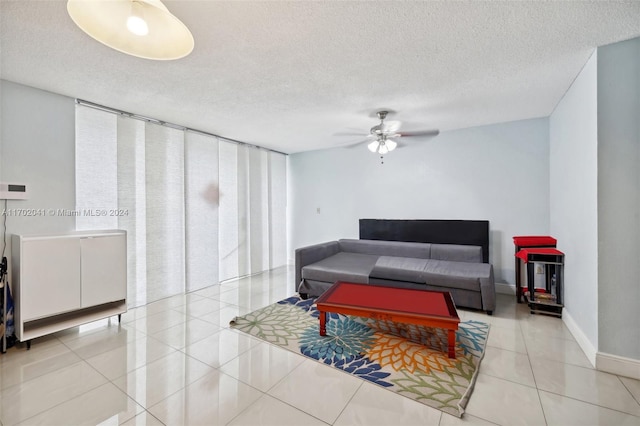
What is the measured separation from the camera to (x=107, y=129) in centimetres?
324

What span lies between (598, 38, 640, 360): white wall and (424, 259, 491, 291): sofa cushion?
1.09 meters

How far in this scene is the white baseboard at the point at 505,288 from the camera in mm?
3810

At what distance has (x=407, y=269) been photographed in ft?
11.4

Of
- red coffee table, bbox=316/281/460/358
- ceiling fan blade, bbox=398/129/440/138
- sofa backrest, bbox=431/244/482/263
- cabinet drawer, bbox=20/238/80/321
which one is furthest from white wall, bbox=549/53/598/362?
cabinet drawer, bbox=20/238/80/321

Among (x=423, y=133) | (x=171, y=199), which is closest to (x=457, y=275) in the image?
(x=423, y=133)

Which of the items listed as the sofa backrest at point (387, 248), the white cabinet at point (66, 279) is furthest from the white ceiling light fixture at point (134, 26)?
the sofa backrest at point (387, 248)

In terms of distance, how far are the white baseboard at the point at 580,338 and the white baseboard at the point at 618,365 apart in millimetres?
40

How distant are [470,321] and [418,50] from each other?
2721 millimetres

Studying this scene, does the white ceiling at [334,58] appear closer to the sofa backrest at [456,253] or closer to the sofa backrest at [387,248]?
the sofa backrest at [456,253]

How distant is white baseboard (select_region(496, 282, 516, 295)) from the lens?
381 cm

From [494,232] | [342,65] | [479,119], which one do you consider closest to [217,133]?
[342,65]

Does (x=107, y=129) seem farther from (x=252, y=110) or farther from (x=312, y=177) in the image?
(x=312, y=177)

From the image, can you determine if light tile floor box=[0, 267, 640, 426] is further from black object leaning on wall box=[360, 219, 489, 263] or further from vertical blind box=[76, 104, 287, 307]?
black object leaning on wall box=[360, 219, 489, 263]

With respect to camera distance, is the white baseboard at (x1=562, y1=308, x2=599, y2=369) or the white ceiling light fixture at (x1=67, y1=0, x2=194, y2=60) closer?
the white ceiling light fixture at (x1=67, y1=0, x2=194, y2=60)
